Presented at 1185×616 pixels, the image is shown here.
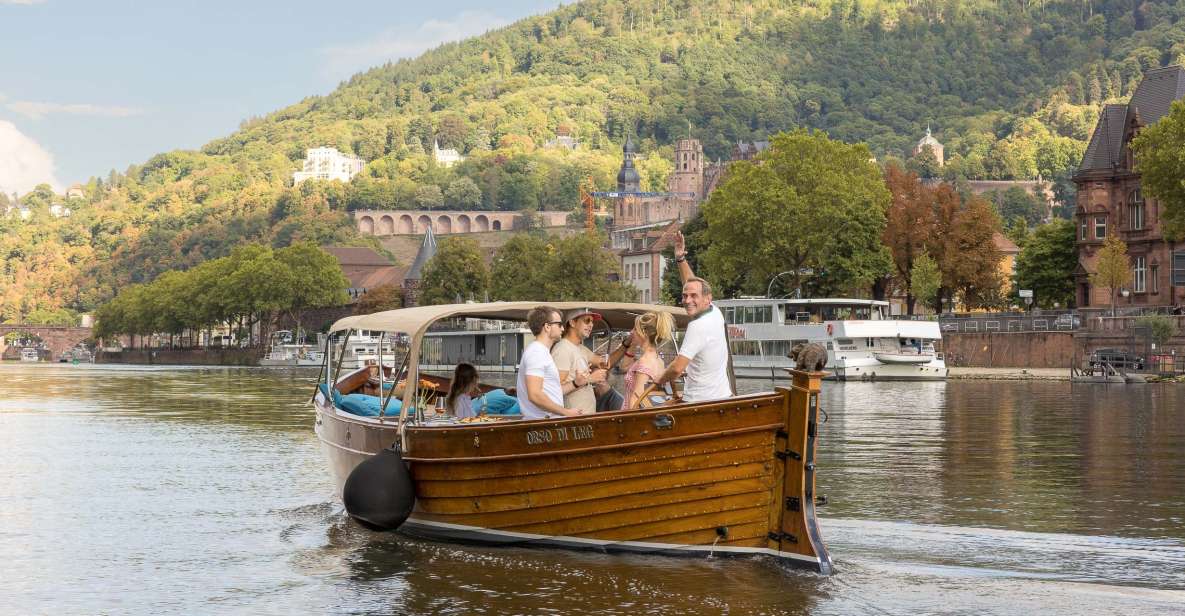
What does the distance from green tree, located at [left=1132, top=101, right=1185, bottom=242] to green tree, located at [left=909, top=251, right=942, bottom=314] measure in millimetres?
25075

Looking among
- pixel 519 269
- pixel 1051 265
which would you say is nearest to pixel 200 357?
pixel 519 269

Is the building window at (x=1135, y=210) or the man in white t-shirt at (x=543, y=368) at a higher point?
the building window at (x=1135, y=210)

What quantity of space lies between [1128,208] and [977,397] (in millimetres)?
40589

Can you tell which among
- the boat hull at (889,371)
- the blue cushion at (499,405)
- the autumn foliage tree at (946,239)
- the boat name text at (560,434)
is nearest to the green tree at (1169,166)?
the boat hull at (889,371)

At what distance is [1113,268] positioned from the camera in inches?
3489

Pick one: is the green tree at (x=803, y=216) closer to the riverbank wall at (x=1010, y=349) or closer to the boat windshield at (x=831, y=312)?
the riverbank wall at (x=1010, y=349)

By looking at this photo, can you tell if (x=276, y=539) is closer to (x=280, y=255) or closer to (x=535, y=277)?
(x=535, y=277)

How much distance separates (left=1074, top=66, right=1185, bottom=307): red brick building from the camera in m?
90.9

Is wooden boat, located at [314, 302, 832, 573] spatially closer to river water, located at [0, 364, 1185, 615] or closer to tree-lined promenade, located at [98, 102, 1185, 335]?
river water, located at [0, 364, 1185, 615]

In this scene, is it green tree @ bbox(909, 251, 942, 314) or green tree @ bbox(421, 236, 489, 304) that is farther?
green tree @ bbox(421, 236, 489, 304)

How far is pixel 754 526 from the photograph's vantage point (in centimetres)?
1659

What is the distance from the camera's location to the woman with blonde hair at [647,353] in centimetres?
1669

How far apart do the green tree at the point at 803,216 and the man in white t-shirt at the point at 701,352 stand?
255 ft

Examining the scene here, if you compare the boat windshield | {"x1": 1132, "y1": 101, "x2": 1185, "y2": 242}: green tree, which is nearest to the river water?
{"x1": 1132, "y1": 101, "x2": 1185, "y2": 242}: green tree
